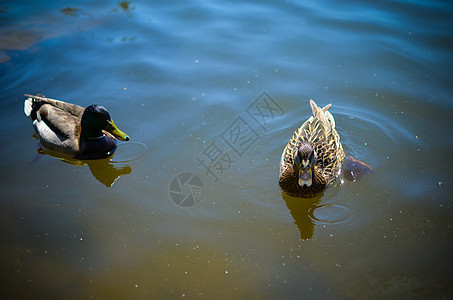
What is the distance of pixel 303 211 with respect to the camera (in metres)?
4.69

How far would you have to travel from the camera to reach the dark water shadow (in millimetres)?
4410

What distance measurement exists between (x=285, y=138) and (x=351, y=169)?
1.17 metres

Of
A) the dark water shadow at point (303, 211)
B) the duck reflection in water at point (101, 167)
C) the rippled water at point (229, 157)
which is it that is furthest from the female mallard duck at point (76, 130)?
the dark water shadow at point (303, 211)

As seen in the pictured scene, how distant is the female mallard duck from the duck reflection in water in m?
0.08

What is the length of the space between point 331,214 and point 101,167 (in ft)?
11.2

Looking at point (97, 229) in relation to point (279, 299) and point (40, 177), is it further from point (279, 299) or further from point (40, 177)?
point (279, 299)

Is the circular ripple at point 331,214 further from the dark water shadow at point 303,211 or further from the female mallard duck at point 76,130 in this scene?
the female mallard duck at point 76,130

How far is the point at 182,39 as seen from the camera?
8375 millimetres

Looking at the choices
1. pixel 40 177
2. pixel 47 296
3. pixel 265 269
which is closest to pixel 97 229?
pixel 47 296

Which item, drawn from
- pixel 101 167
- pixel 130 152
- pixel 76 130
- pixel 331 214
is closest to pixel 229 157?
pixel 130 152

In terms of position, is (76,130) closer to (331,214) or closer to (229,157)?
(229,157)

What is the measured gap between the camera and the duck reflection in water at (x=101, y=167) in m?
5.32

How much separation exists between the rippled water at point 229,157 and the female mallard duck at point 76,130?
217mm

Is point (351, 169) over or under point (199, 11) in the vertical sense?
under
